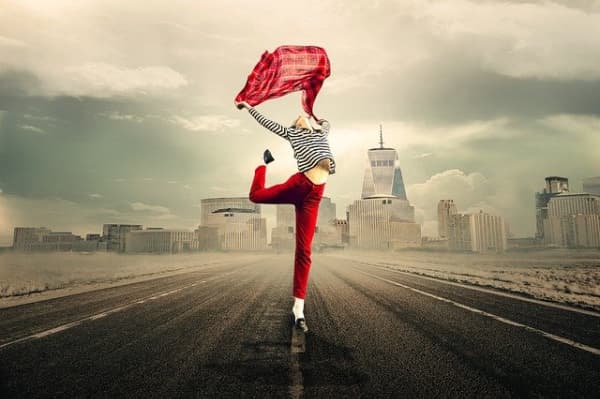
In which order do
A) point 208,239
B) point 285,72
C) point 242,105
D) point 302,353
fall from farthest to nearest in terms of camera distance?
point 208,239 → point 285,72 → point 242,105 → point 302,353

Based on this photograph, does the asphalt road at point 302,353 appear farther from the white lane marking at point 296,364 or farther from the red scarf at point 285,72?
the red scarf at point 285,72

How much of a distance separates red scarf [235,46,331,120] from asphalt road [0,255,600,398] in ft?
11.0

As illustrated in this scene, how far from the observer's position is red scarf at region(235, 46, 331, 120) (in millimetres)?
5332

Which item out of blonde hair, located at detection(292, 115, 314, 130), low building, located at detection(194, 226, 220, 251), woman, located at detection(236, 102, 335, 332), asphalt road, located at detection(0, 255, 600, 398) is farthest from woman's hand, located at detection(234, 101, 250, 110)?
low building, located at detection(194, 226, 220, 251)

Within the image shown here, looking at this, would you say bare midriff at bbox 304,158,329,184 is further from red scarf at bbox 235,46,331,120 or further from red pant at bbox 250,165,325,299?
red scarf at bbox 235,46,331,120

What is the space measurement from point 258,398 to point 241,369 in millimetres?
770

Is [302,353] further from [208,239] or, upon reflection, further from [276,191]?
[208,239]

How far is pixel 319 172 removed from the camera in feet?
16.5

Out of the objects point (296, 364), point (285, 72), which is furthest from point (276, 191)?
point (296, 364)

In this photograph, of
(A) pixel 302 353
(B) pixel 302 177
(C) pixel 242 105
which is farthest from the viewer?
(C) pixel 242 105

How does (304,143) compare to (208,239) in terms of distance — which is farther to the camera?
(208,239)

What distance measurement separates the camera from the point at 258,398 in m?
2.77

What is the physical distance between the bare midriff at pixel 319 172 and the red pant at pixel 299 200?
0.18ft

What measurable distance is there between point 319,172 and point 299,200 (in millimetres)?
499
